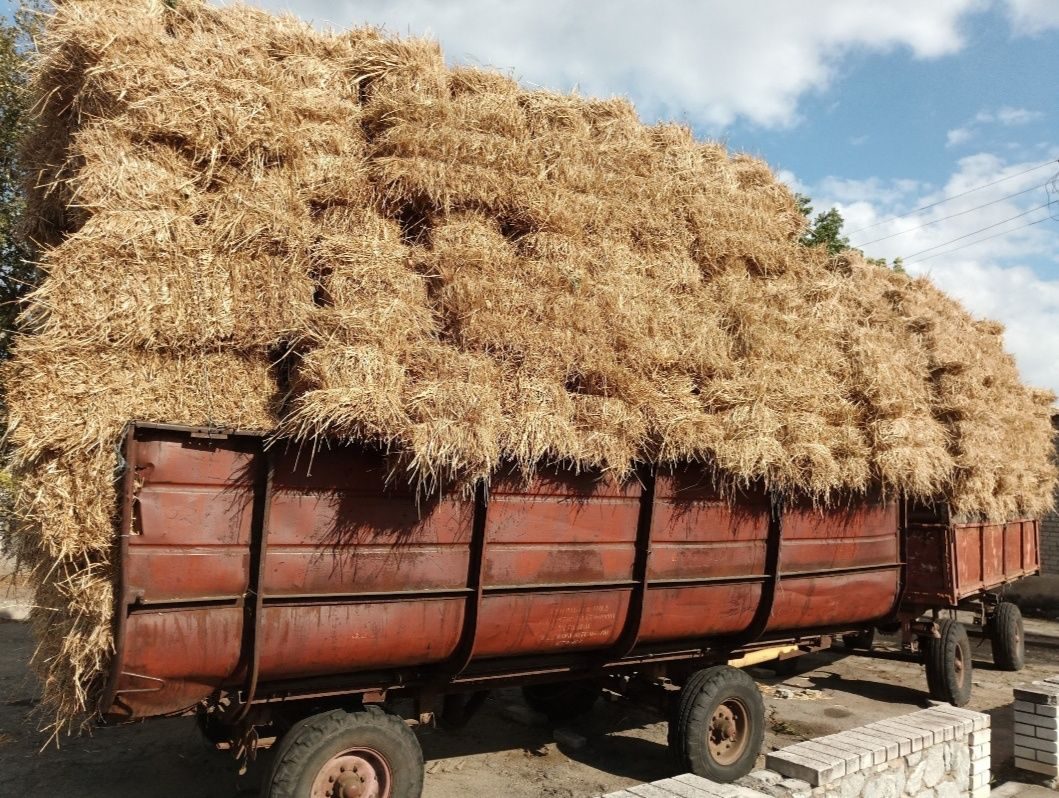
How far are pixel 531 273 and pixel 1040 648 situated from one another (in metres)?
12.5

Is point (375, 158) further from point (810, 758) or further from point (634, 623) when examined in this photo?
point (810, 758)

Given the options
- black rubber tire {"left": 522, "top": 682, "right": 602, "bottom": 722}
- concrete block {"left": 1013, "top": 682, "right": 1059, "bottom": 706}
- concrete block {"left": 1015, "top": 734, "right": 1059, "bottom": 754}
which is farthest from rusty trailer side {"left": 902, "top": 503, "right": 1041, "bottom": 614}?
black rubber tire {"left": 522, "top": 682, "right": 602, "bottom": 722}

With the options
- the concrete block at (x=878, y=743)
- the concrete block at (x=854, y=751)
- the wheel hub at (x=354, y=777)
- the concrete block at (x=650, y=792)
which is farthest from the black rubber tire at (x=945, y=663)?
the wheel hub at (x=354, y=777)

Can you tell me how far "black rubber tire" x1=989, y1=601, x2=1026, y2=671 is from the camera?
1069cm

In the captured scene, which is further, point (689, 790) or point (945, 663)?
point (945, 663)

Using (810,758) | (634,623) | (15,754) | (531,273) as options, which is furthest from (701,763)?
(15,754)

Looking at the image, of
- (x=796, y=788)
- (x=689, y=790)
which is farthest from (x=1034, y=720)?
(x=689, y=790)

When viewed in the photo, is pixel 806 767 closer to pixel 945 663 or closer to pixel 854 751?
pixel 854 751

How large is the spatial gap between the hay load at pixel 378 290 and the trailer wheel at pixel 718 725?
1641 millimetres

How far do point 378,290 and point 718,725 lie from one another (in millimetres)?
4287

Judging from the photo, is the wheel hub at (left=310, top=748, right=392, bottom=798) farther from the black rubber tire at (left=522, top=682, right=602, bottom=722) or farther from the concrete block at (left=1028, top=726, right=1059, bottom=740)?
the concrete block at (left=1028, top=726, right=1059, bottom=740)

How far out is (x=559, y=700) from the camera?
764 centimetres

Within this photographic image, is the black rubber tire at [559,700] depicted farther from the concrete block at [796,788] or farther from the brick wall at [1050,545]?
the brick wall at [1050,545]

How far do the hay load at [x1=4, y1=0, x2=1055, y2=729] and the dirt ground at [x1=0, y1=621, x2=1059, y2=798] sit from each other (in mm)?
2333
